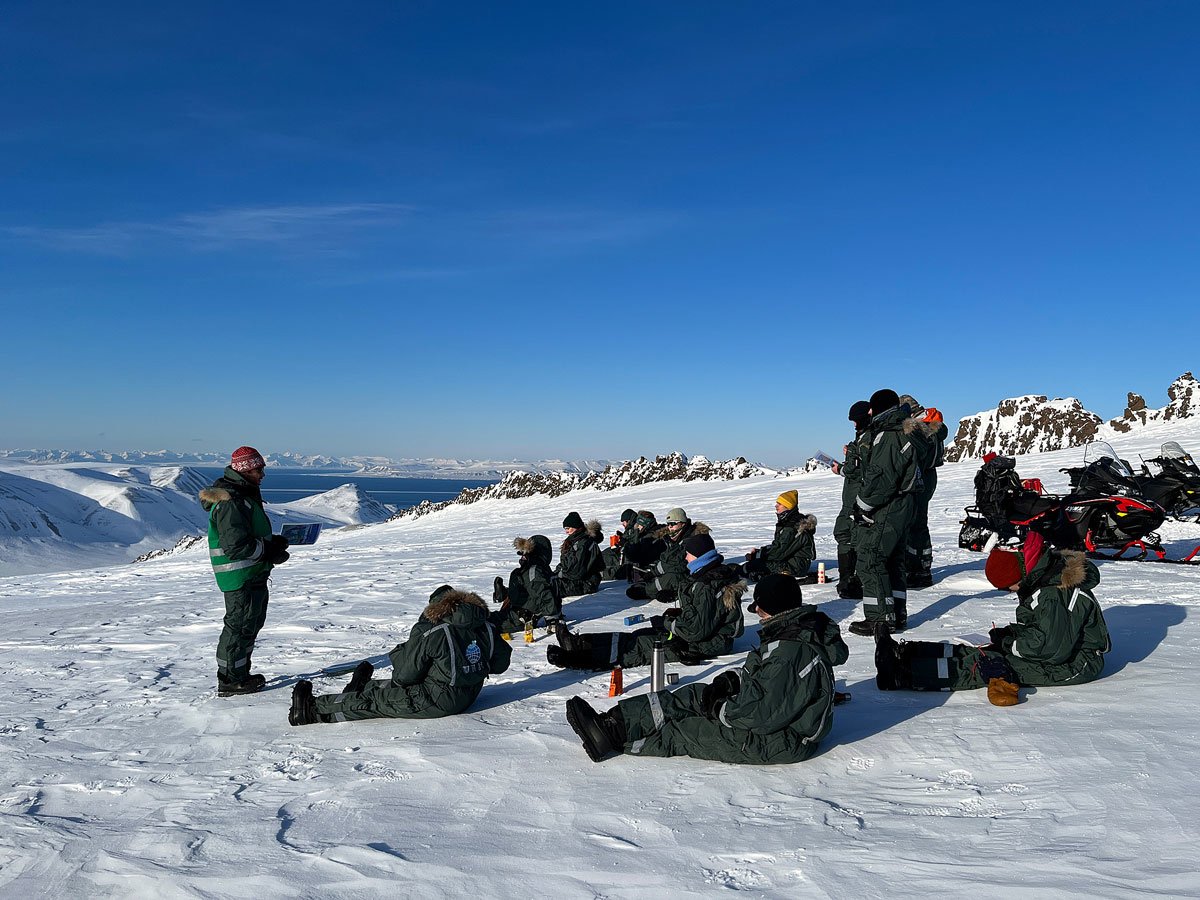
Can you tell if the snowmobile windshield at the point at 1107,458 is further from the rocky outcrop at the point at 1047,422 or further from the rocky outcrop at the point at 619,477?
the rocky outcrop at the point at 619,477

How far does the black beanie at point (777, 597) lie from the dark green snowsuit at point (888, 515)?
125 inches

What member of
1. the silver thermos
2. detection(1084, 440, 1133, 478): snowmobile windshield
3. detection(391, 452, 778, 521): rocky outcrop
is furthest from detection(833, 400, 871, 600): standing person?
detection(391, 452, 778, 521): rocky outcrop

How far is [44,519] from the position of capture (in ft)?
347

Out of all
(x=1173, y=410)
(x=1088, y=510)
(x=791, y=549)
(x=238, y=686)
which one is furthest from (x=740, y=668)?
(x=1173, y=410)

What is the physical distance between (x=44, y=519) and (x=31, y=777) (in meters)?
125

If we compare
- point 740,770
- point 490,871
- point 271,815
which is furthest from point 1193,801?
point 271,815

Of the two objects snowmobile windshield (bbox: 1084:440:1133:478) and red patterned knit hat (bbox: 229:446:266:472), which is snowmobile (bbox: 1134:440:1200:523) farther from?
red patterned knit hat (bbox: 229:446:266:472)

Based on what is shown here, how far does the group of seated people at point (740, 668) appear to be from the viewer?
15.1 ft

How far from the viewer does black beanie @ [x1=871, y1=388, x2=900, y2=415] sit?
806 centimetres

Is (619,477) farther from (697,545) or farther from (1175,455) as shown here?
(697,545)

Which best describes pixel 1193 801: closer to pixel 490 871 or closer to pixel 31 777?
pixel 490 871

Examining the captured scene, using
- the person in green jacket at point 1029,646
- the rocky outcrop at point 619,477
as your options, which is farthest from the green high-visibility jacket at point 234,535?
the rocky outcrop at point 619,477

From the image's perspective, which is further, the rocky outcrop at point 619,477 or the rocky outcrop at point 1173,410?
the rocky outcrop at point 619,477

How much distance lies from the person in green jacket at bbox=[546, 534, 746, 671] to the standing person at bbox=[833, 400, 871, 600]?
186 centimetres
